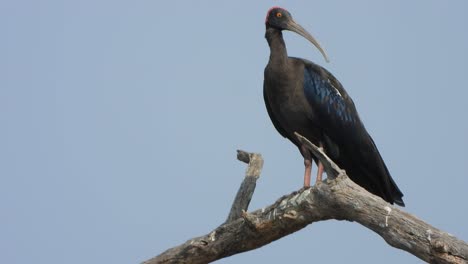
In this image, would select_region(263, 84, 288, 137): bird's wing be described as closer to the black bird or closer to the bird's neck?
the black bird

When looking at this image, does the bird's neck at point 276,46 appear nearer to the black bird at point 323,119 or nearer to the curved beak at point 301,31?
the black bird at point 323,119

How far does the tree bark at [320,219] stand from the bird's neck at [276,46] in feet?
4.33

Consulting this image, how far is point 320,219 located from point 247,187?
1172 mm

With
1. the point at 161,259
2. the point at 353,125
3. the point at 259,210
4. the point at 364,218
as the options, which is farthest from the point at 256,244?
the point at 353,125

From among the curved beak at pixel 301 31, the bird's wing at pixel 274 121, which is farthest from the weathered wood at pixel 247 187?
the curved beak at pixel 301 31

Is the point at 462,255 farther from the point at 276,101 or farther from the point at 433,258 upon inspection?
the point at 276,101

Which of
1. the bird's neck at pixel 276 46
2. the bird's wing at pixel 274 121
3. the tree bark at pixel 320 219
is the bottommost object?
the tree bark at pixel 320 219

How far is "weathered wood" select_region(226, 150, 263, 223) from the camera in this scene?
888cm

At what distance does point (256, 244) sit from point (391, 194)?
77.8 inches

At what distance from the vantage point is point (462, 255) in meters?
6.26

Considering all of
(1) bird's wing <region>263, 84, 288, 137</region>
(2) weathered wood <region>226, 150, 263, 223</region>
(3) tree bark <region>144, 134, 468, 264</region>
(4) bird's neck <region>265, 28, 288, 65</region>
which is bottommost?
(3) tree bark <region>144, 134, 468, 264</region>

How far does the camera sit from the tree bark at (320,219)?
6.57m

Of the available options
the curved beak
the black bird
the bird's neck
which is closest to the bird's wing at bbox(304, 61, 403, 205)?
the black bird

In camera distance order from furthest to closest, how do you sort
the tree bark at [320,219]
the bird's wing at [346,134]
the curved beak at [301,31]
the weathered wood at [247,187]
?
1. the curved beak at [301,31]
2. the bird's wing at [346,134]
3. the weathered wood at [247,187]
4. the tree bark at [320,219]
